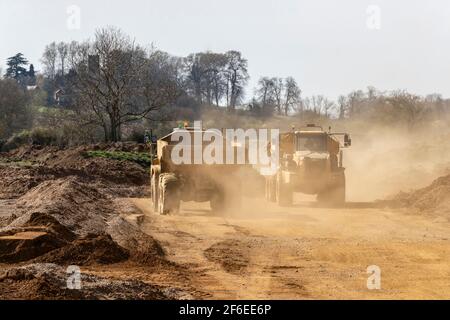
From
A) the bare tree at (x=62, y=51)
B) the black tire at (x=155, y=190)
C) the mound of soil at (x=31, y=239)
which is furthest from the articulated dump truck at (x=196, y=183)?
the bare tree at (x=62, y=51)

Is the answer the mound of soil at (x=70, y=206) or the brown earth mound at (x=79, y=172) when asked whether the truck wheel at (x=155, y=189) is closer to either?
the mound of soil at (x=70, y=206)

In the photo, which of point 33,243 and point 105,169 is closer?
point 33,243

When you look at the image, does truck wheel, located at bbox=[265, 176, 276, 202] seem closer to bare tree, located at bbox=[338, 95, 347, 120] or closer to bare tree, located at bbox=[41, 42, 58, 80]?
bare tree, located at bbox=[338, 95, 347, 120]

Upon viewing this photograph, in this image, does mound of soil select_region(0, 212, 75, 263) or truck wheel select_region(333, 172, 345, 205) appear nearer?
mound of soil select_region(0, 212, 75, 263)

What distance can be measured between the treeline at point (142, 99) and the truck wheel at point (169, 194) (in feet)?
87.7

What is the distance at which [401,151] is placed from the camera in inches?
1672

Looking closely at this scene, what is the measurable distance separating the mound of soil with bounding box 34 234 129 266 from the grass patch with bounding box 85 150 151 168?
24.0m

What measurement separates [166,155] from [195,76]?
59.8 meters

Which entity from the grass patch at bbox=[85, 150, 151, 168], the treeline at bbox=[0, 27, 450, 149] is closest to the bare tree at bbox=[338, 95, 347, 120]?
the treeline at bbox=[0, 27, 450, 149]

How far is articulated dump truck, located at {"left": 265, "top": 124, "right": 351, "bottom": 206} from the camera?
72.5 feet

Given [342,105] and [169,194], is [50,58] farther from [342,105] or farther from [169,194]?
[169,194]
